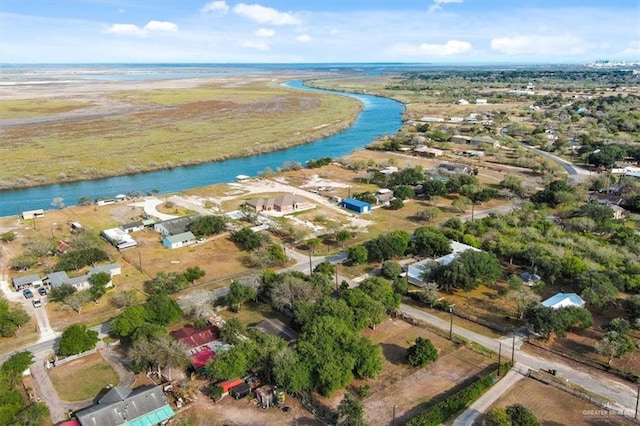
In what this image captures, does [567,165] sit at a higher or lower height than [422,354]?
higher

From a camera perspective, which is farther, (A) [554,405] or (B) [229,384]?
(B) [229,384]

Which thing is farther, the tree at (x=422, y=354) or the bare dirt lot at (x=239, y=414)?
the tree at (x=422, y=354)

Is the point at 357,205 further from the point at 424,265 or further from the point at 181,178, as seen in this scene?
the point at 181,178

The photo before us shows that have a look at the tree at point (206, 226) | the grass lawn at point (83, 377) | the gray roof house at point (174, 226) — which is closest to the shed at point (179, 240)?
the tree at point (206, 226)

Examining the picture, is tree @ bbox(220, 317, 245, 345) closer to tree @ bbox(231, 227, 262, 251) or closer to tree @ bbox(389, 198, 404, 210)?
tree @ bbox(231, 227, 262, 251)

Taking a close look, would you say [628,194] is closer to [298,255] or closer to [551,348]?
[551,348]

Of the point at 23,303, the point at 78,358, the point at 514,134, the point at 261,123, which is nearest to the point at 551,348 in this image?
the point at 78,358

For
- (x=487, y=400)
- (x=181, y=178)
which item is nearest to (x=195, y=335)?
(x=487, y=400)

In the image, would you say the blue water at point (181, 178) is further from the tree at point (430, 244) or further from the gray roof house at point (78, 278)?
the tree at point (430, 244)
